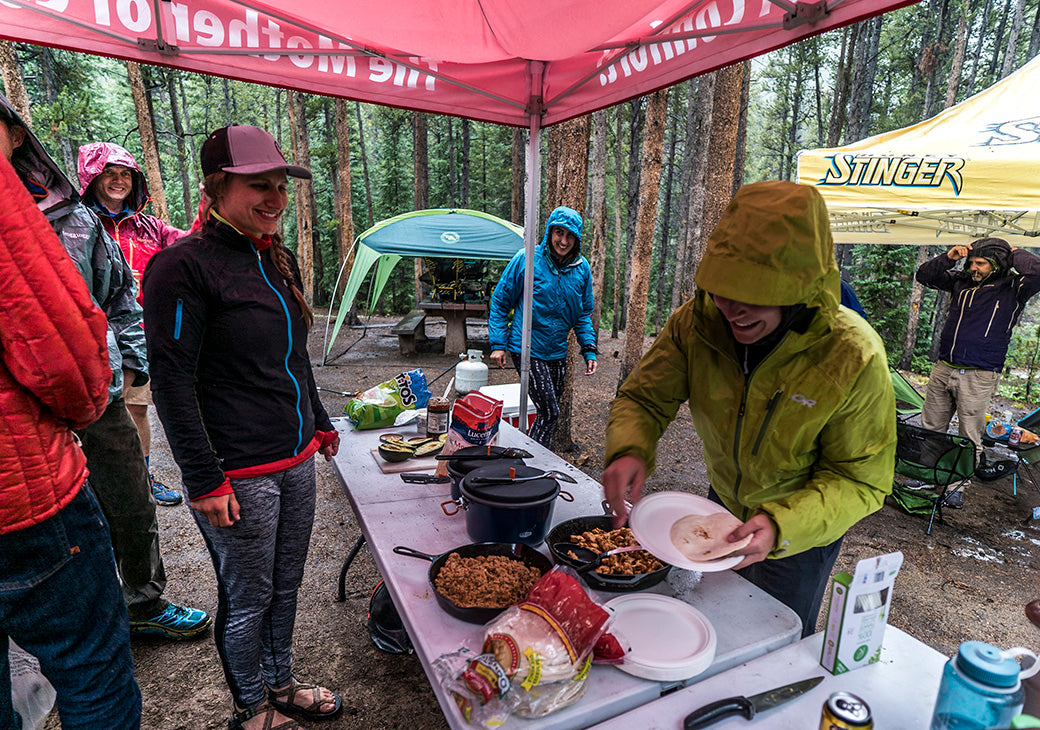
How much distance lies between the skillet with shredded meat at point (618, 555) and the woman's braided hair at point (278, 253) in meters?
1.21

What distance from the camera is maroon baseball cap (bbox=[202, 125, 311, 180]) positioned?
61.8 inches

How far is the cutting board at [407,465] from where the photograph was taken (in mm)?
2314

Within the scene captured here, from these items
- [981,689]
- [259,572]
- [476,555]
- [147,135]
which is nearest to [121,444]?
[259,572]

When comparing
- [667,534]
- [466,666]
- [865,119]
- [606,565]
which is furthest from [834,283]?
[865,119]

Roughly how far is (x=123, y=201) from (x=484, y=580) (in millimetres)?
3096

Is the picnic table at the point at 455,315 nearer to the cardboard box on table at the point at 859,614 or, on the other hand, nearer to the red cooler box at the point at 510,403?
the red cooler box at the point at 510,403

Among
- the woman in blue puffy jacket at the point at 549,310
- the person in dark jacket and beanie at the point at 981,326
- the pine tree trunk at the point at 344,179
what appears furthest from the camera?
the pine tree trunk at the point at 344,179

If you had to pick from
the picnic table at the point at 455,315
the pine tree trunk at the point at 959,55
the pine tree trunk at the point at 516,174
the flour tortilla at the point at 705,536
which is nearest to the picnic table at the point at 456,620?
the flour tortilla at the point at 705,536

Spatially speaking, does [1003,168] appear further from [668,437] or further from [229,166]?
[229,166]

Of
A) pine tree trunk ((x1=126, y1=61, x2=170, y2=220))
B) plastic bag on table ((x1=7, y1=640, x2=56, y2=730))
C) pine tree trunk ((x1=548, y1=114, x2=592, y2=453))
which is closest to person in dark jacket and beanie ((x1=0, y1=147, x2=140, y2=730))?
plastic bag on table ((x1=7, y1=640, x2=56, y2=730))

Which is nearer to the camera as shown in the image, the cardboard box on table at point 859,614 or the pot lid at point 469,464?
the cardboard box on table at point 859,614

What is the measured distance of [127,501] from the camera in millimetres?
2342

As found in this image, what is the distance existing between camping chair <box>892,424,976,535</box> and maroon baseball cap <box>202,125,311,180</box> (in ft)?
14.6

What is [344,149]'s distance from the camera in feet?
36.9
